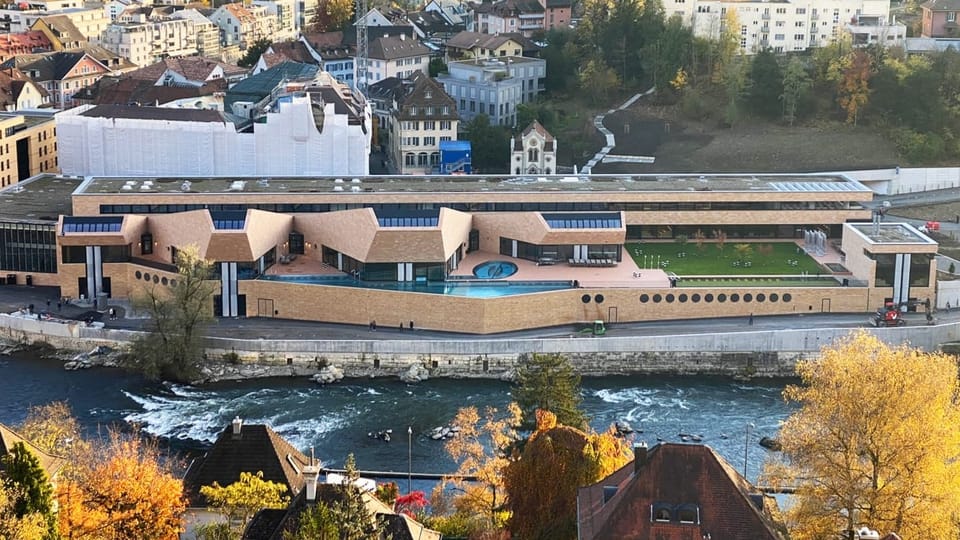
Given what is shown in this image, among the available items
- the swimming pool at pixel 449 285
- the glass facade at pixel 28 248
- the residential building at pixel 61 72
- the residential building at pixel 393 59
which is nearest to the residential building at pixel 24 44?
the residential building at pixel 61 72

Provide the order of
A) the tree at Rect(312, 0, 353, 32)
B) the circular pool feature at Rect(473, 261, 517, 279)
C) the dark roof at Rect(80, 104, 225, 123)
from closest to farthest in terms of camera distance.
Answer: the circular pool feature at Rect(473, 261, 517, 279) < the dark roof at Rect(80, 104, 225, 123) < the tree at Rect(312, 0, 353, 32)

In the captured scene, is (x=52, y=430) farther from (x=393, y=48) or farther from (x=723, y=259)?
(x=393, y=48)

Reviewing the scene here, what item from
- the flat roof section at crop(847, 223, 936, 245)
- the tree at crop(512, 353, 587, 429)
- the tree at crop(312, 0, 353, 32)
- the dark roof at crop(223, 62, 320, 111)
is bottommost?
the tree at crop(512, 353, 587, 429)

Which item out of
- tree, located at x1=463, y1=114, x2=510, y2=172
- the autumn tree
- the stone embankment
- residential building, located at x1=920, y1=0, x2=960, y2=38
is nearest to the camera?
the autumn tree

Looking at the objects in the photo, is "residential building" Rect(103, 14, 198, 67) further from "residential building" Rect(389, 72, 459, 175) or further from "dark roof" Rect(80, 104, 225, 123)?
"dark roof" Rect(80, 104, 225, 123)

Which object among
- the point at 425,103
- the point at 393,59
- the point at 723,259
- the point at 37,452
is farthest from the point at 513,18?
the point at 37,452

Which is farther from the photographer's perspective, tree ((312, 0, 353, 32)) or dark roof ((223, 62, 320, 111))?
tree ((312, 0, 353, 32))

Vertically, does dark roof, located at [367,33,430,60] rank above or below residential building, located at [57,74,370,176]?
above

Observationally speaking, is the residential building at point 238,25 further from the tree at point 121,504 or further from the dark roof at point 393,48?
the tree at point 121,504

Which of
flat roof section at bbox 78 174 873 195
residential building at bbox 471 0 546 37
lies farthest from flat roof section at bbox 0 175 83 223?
residential building at bbox 471 0 546 37

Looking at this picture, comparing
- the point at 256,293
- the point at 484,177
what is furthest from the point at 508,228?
the point at 256,293
